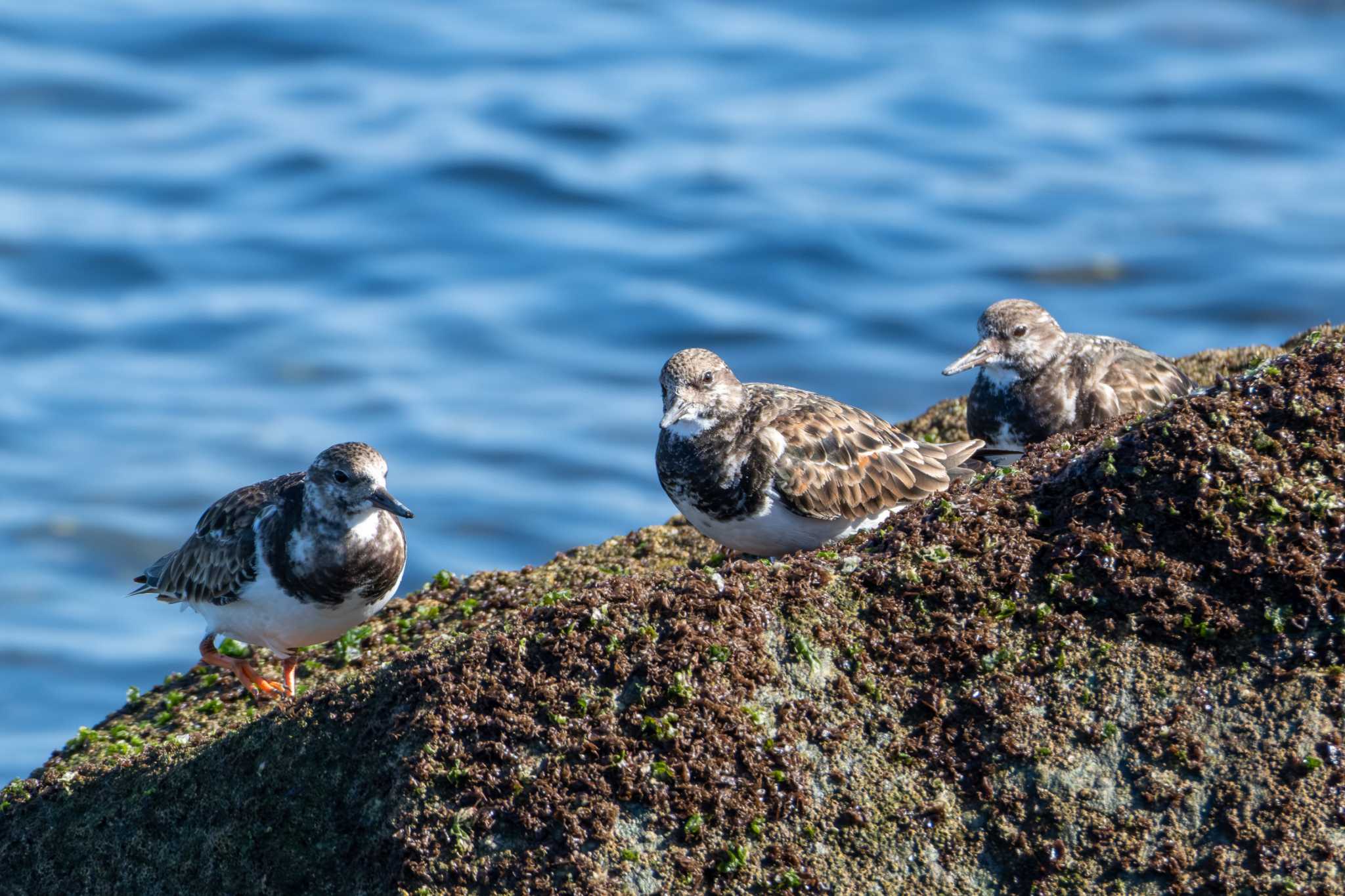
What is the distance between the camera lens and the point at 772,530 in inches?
212

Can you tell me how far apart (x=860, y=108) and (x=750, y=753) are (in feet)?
41.5

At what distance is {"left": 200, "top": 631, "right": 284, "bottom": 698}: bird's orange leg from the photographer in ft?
17.5

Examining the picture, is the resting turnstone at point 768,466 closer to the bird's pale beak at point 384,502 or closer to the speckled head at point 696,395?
the speckled head at point 696,395

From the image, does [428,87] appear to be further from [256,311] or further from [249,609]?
[249,609]

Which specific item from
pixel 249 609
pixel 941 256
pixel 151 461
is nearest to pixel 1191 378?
pixel 249 609

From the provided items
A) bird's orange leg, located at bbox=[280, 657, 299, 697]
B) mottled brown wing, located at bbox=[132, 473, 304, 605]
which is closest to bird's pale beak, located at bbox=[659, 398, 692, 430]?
mottled brown wing, located at bbox=[132, 473, 304, 605]

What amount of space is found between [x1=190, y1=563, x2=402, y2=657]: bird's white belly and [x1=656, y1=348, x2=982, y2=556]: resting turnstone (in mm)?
1175

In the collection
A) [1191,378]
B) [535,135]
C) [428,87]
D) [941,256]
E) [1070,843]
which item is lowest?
[1070,843]

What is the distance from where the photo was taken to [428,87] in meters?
15.6

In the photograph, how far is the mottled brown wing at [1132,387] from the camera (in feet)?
19.8

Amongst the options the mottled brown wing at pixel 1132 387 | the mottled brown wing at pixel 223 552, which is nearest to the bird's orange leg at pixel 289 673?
the mottled brown wing at pixel 223 552

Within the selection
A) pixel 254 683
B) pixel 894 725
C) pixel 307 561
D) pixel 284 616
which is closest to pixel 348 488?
pixel 307 561

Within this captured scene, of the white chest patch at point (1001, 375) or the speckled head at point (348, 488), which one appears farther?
the white chest patch at point (1001, 375)

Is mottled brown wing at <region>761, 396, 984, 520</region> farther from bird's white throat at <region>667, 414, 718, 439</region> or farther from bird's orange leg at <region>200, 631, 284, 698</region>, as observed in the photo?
bird's orange leg at <region>200, 631, 284, 698</region>
